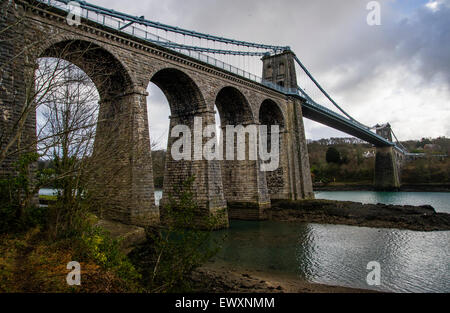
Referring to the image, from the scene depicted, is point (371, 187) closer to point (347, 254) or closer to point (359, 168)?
point (359, 168)

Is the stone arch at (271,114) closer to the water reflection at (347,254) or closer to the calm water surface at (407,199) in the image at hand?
the water reflection at (347,254)

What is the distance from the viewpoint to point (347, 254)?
1125 cm

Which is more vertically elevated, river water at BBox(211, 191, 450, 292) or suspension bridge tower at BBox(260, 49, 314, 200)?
suspension bridge tower at BBox(260, 49, 314, 200)

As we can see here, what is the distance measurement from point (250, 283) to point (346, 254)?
17.4ft

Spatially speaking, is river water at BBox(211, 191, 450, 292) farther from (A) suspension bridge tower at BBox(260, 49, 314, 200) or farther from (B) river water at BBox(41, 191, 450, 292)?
(A) suspension bridge tower at BBox(260, 49, 314, 200)

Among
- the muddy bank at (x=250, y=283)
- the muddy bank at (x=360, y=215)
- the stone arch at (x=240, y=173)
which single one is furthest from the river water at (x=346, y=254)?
the stone arch at (x=240, y=173)

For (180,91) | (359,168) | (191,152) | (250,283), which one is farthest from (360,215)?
(359,168)

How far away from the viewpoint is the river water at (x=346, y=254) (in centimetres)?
856

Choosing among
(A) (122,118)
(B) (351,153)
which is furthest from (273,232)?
(B) (351,153)

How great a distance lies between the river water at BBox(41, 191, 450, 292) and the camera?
28.1ft

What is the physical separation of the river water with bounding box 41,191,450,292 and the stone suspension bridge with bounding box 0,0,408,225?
12.9 feet

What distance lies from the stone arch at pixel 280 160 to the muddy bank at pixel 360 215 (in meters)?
1.37

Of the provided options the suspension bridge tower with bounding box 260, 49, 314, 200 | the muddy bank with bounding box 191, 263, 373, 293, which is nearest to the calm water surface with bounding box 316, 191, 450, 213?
the suspension bridge tower with bounding box 260, 49, 314, 200

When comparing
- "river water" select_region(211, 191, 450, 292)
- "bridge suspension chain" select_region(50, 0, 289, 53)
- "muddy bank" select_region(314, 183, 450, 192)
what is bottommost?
"river water" select_region(211, 191, 450, 292)
